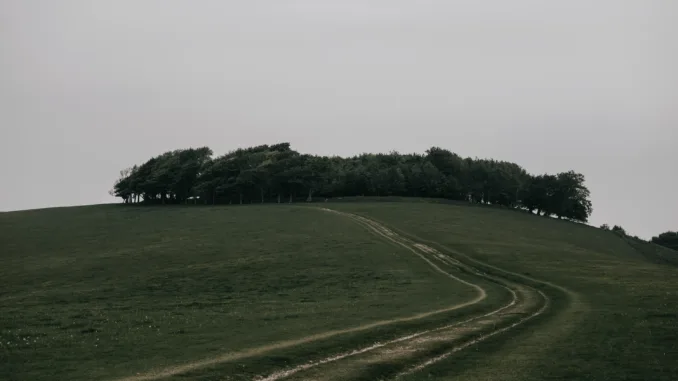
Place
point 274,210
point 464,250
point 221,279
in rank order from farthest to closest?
point 274,210, point 464,250, point 221,279

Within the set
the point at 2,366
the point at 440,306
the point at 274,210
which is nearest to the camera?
the point at 2,366

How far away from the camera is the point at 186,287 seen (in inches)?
2291

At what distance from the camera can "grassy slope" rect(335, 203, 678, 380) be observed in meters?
24.4

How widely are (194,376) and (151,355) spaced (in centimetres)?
594

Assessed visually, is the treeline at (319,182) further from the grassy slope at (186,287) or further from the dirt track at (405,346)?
the dirt track at (405,346)

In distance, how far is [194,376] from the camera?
23.2m

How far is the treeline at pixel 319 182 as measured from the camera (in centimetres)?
13825

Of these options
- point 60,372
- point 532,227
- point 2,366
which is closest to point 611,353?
point 60,372

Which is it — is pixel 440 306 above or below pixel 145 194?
below

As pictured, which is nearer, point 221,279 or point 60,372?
point 60,372

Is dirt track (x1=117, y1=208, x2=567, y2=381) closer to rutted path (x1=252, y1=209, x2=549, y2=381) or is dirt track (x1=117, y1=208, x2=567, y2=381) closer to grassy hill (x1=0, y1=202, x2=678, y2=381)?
rutted path (x1=252, y1=209, x2=549, y2=381)

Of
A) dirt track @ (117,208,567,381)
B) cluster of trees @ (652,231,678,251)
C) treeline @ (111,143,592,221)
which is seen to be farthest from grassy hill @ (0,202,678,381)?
cluster of trees @ (652,231,678,251)

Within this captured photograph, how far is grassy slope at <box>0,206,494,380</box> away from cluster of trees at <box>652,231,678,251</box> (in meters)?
138

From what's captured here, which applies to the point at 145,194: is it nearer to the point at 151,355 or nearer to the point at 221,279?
the point at 221,279
